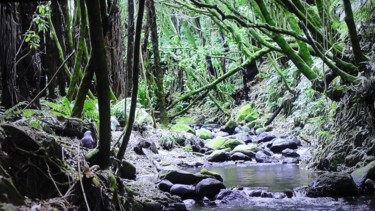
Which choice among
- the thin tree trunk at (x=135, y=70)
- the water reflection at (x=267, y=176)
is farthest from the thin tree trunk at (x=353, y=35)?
the thin tree trunk at (x=135, y=70)

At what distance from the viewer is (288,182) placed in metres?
5.83

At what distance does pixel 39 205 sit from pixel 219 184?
8.29 feet

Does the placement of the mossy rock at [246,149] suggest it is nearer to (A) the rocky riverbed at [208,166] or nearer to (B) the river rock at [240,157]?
(A) the rocky riverbed at [208,166]

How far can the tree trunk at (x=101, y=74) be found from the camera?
3.21 metres

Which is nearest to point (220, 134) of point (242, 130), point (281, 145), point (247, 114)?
point (242, 130)

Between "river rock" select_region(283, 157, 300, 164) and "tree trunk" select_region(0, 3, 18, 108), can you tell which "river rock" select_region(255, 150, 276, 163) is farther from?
"tree trunk" select_region(0, 3, 18, 108)

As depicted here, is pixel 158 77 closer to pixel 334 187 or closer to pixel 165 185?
pixel 165 185

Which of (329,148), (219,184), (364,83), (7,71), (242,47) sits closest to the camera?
(7,71)

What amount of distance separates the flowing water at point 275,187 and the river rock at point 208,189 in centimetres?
30

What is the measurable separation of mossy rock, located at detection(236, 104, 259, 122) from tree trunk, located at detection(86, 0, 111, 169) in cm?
1104

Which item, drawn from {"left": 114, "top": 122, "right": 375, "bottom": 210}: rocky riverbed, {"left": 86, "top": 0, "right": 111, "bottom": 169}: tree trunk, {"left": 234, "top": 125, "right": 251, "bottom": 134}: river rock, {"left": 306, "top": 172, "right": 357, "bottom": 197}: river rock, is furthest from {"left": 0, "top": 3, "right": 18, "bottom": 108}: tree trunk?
{"left": 234, "top": 125, "right": 251, "bottom": 134}: river rock

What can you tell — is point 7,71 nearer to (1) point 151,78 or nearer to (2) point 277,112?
(1) point 151,78

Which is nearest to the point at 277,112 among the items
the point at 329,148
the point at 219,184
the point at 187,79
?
the point at 187,79

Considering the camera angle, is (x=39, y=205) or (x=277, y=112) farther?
(x=277, y=112)
